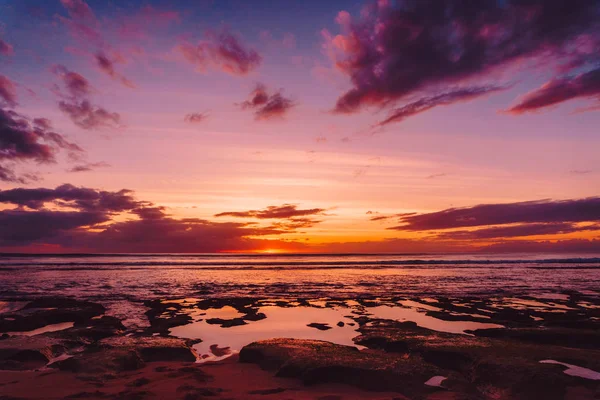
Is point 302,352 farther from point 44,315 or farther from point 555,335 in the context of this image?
point 44,315

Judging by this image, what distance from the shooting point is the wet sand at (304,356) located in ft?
25.9

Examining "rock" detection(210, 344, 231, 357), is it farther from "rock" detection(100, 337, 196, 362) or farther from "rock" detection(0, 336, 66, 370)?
"rock" detection(0, 336, 66, 370)

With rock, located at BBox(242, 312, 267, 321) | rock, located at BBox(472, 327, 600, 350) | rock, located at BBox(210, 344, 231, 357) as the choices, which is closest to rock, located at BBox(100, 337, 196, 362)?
rock, located at BBox(210, 344, 231, 357)

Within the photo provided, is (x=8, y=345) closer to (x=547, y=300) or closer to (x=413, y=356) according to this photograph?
(x=413, y=356)

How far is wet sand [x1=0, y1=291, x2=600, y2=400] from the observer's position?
25.9 feet

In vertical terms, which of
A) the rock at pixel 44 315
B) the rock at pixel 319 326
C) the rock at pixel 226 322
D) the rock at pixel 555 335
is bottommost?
the rock at pixel 555 335

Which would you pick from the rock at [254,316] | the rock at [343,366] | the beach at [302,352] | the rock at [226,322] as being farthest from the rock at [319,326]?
the rock at [343,366]

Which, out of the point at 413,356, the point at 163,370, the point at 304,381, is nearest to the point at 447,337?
the point at 413,356

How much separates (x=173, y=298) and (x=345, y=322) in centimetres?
1311

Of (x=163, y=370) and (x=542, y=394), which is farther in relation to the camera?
(x=163, y=370)

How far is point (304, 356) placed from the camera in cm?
959

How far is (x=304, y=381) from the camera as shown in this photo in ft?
27.9

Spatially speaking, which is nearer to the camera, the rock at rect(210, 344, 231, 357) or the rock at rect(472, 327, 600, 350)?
the rock at rect(210, 344, 231, 357)

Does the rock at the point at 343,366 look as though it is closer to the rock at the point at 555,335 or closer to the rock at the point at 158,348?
the rock at the point at 158,348
